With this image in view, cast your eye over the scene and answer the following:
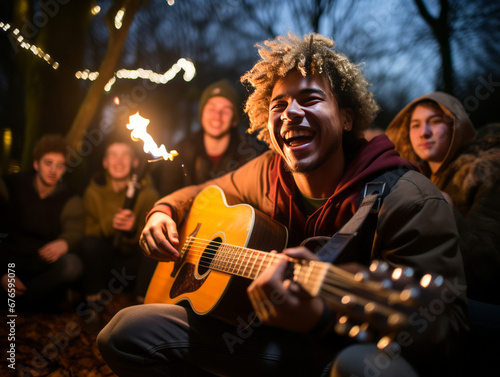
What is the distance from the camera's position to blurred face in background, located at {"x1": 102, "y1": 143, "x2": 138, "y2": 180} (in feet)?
12.5

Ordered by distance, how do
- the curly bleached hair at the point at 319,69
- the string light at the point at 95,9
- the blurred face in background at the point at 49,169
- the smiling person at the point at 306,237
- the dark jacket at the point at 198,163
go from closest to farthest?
the smiling person at the point at 306,237
the curly bleached hair at the point at 319,69
the blurred face in background at the point at 49,169
the dark jacket at the point at 198,163
the string light at the point at 95,9

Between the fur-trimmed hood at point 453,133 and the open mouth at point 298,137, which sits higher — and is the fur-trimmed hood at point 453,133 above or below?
above

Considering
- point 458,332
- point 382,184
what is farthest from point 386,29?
point 458,332

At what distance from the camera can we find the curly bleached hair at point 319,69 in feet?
6.32

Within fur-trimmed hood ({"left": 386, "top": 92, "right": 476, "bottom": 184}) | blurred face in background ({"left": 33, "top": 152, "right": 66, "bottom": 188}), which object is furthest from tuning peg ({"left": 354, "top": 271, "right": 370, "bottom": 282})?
blurred face in background ({"left": 33, "top": 152, "right": 66, "bottom": 188})

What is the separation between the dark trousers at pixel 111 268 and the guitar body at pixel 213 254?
1162 millimetres

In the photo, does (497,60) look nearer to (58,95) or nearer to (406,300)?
(406,300)

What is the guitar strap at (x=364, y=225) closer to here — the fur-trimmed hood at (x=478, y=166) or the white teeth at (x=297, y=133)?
the white teeth at (x=297, y=133)

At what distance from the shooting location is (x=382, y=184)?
1.55m

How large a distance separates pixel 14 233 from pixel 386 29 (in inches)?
192

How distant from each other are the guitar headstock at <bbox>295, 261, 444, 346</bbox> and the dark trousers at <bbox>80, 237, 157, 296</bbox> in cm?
254

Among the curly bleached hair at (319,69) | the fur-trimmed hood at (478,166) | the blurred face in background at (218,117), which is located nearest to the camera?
the curly bleached hair at (319,69)

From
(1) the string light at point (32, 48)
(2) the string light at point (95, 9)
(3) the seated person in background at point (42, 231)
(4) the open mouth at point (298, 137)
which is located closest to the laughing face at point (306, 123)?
(4) the open mouth at point (298, 137)

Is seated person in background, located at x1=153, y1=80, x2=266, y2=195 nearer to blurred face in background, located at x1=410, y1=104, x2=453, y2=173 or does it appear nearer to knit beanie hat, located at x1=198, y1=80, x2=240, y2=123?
knit beanie hat, located at x1=198, y1=80, x2=240, y2=123
